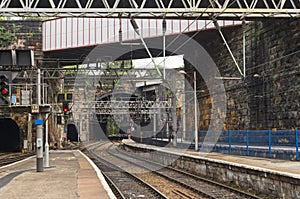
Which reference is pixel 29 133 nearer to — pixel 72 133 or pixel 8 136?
pixel 8 136

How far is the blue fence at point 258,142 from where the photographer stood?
17922mm

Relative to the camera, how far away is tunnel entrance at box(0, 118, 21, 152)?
148 ft

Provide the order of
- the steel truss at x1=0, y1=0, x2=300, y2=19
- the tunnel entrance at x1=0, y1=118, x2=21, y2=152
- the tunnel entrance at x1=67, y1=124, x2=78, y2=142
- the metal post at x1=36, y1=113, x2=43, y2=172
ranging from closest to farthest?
the metal post at x1=36, y1=113, x2=43, y2=172, the steel truss at x1=0, y1=0, x2=300, y2=19, the tunnel entrance at x1=0, y1=118, x2=21, y2=152, the tunnel entrance at x1=67, y1=124, x2=78, y2=142

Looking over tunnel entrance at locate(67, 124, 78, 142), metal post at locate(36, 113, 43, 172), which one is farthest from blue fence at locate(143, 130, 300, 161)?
tunnel entrance at locate(67, 124, 78, 142)

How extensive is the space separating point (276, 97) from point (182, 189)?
8.19 m

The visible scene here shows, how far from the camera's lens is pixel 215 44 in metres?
29.6

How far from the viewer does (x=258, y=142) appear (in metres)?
20.6

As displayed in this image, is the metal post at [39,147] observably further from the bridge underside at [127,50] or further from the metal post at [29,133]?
the metal post at [29,133]

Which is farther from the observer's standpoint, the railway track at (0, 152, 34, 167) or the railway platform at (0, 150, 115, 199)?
the railway track at (0, 152, 34, 167)

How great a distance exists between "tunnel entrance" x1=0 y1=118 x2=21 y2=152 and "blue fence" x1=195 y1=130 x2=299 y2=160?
24.3 meters

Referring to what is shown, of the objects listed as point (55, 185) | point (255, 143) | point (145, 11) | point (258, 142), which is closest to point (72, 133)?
point (255, 143)

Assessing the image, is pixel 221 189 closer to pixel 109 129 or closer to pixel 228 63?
pixel 228 63

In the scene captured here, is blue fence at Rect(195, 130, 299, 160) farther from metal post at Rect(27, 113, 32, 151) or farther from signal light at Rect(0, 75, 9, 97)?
metal post at Rect(27, 113, 32, 151)

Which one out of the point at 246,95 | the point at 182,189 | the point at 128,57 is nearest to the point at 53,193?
the point at 182,189
